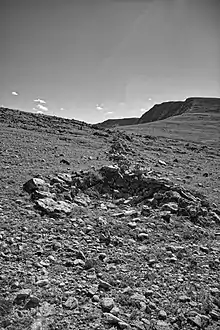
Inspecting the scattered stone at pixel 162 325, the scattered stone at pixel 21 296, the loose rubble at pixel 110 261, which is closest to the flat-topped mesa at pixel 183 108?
the loose rubble at pixel 110 261

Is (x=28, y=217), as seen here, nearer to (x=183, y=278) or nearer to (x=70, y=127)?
(x=183, y=278)

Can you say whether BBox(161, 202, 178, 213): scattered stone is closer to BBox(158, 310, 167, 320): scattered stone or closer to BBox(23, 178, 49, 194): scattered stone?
BBox(23, 178, 49, 194): scattered stone

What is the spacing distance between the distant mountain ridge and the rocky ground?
305ft

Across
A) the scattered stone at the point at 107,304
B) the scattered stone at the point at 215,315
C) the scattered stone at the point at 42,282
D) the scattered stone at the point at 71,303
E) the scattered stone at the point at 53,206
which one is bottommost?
the scattered stone at the point at 215,315

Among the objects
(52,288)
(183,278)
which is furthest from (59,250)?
(183,278)

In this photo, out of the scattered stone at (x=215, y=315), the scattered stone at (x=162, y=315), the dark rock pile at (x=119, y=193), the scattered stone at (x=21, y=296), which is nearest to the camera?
the scattered stone at (x=21, y=296)

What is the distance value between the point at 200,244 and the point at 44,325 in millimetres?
5001

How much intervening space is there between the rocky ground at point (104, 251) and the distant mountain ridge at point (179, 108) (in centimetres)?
9305

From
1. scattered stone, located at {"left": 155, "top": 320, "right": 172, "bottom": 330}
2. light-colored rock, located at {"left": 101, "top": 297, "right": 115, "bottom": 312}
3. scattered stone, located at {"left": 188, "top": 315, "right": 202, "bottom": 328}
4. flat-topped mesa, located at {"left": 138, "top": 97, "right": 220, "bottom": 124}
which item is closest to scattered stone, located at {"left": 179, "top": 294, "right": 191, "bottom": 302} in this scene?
scattered stone, located at {"left": 188, "top": 315, "right": 202, "bottom": 328}

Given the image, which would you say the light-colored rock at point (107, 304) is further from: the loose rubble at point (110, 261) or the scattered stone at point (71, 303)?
the scattered stone at point (71, 303)

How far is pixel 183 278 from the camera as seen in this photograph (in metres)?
5.53

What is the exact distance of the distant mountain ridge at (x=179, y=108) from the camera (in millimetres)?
114919

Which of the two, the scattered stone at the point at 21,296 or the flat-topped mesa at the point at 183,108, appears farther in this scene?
the flat-topped mesa at the point at 183,108

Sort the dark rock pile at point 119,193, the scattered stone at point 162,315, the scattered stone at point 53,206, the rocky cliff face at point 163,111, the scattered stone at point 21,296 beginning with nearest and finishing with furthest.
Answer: the scattered stone at point 21,296 < the scattered stone at point 162,315 < the scattered stone at point 53,206 < the dark rock pile at point 119,193 < the rocky cliff face at point 163,111
